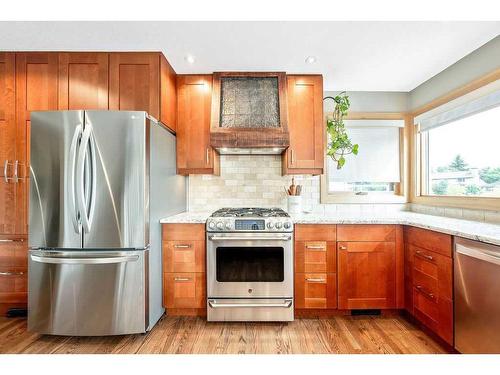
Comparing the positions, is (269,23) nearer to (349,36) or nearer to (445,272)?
(349,36)

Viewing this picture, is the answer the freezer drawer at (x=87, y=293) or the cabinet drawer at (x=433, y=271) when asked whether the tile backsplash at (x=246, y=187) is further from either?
the freezer drawer at (x=87, y=293)

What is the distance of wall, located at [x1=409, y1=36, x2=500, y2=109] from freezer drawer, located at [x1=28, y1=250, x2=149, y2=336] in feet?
10.3

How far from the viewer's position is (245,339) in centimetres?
207

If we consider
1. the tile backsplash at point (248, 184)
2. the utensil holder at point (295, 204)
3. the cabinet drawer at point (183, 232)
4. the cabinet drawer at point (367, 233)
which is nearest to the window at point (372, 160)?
the utensil holder at point (295, 204)

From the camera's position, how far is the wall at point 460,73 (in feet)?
6.82

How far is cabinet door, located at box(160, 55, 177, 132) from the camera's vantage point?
A: 233 centimetres

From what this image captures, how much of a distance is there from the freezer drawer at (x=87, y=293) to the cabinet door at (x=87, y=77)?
1.26 meters

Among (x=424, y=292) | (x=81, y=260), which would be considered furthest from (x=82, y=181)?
(x=424, y=292)

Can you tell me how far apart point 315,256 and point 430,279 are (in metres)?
0.88

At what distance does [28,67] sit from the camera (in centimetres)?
231

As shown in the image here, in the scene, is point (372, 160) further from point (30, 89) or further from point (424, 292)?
point (30, 89)

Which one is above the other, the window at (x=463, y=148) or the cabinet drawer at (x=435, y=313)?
the window at (x=463, y=148)

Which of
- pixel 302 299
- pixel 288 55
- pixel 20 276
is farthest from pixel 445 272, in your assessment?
pixel 20 276

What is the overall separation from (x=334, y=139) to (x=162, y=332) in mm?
2550
